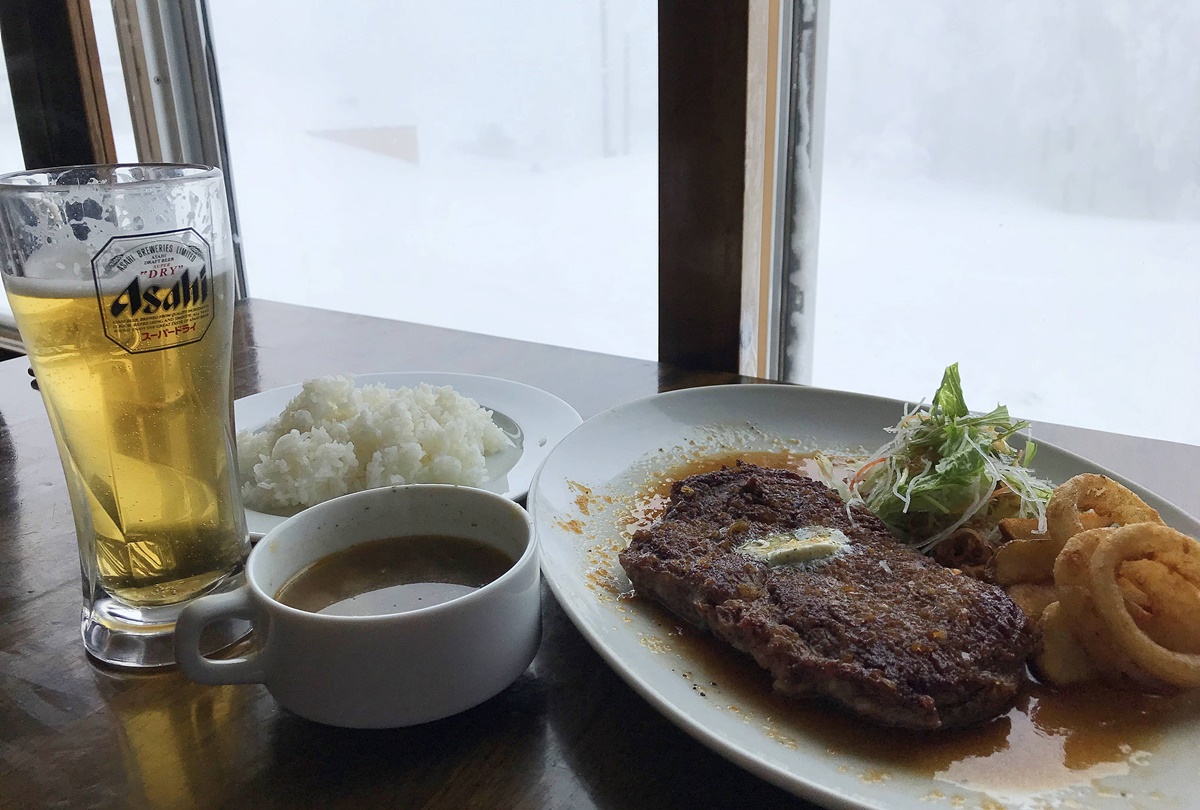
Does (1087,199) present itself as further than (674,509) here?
Yes

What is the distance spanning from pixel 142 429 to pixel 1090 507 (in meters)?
1.22

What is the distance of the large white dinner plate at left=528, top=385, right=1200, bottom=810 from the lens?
0.77 metres

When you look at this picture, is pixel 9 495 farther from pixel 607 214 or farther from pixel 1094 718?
pixel 607 214

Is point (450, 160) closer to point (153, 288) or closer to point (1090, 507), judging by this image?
point (153, 288)

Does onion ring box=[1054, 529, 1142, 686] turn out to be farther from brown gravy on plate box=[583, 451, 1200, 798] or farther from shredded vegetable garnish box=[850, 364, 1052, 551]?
shredded vegetable garnish box=[850, 364, 1052, 551]

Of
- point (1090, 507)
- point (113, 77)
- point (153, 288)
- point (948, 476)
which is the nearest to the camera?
point (153, 288)

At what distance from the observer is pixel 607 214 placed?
4035 mm

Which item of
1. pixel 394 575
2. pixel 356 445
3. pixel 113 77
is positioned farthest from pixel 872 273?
pixel 113 77

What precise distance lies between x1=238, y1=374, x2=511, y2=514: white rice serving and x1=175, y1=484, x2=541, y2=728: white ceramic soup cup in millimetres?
420

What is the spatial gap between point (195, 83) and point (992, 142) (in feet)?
11.7

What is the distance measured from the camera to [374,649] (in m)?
0.80

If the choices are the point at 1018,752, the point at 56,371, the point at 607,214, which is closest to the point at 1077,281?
the point at 607,214

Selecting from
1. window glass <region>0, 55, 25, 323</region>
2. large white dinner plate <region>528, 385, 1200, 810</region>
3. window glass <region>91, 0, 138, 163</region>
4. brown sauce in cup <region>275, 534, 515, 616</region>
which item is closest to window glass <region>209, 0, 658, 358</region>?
window glass <region>91, 0, 138, 163</region>

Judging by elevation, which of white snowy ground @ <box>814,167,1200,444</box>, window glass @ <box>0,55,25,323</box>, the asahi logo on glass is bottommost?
white snowy ground @ <box>814,167,1200,444</box>
